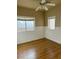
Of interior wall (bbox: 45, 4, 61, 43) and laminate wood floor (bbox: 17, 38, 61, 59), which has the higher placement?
interior wall (bbox: 45, 4, 61, 43)

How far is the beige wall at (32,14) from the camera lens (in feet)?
21.1

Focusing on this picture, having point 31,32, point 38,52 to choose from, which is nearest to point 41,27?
point 31,32

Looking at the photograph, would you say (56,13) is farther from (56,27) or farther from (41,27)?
(41,27)

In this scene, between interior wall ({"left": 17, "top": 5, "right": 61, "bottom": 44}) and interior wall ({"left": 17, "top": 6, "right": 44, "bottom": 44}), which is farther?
interior wall ({"left": 17, "top": 5, "right": 61, "bottom": 44})

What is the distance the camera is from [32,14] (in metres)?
7.51

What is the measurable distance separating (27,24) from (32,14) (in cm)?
93

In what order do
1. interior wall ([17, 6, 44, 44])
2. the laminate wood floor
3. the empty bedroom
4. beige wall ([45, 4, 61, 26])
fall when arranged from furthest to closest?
beige wall ([45, 4, 61, 26]) < interior wall ([17, 6, 44, 44]) < the empty bedroom < the laminate wood floor

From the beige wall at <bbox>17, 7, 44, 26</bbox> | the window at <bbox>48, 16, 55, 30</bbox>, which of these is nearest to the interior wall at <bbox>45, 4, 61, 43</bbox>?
the window at <bbox>48, 16, 55, 30</bbox>

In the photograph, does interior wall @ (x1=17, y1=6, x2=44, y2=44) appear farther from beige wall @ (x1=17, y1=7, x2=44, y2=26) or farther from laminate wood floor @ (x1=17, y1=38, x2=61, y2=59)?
laminate wood floor @ (x1=17, y1=38, x2=61, y2=59)

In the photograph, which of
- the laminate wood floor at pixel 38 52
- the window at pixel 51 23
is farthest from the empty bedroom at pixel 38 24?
the laminate wood floor at pixel 38 52

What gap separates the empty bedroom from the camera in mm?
6236
